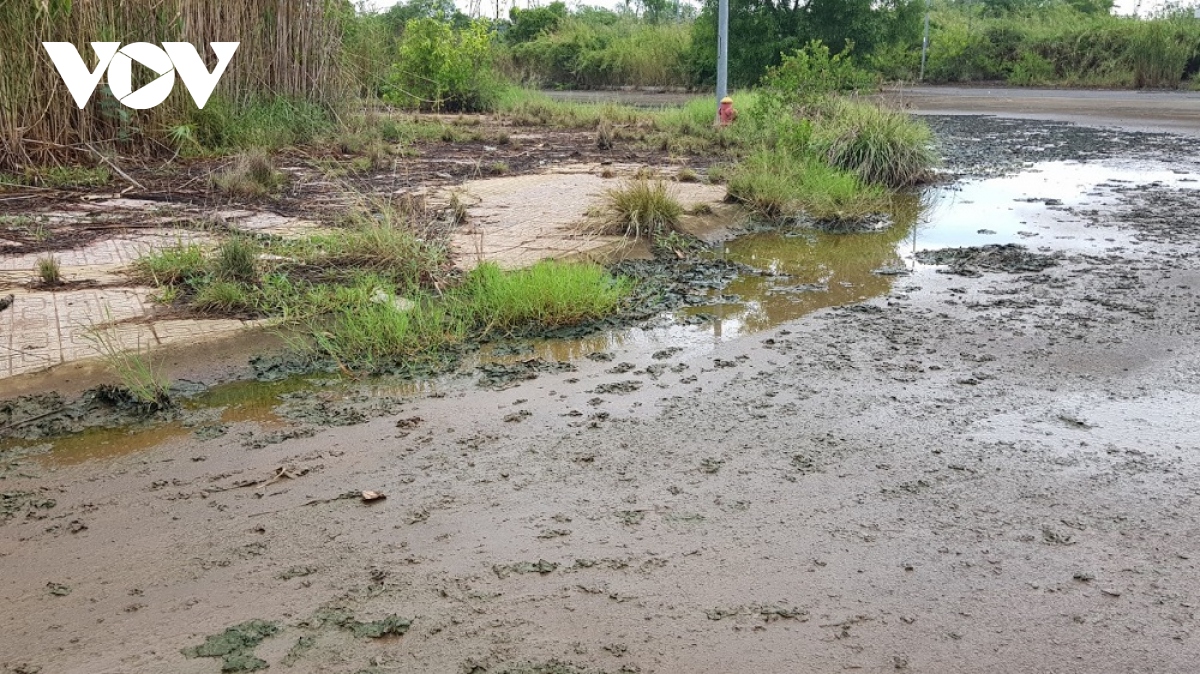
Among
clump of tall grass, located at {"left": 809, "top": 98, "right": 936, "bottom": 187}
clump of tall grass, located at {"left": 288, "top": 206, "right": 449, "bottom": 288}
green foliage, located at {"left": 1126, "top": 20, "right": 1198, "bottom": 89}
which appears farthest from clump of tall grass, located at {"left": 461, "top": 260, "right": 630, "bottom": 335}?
green foliage, located at {"left": 1126, "top": 20, "right": 1198, "bottom": 89}

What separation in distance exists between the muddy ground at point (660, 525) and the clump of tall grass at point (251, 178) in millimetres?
4298

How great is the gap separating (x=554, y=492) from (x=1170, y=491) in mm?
2071

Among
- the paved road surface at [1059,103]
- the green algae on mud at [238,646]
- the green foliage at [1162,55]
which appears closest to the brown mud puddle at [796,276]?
the green algae on mud at [238,646]

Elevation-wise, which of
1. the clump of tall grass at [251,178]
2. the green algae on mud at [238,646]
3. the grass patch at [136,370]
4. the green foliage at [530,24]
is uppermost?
the green foliage at [530,24]

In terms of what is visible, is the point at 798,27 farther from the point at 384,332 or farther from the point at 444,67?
the point at 384,332

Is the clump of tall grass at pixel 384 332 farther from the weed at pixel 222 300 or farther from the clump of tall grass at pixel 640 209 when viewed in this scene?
the clump of tall grass at pixel 640 209

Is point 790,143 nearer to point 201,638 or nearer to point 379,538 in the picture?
point 379,538

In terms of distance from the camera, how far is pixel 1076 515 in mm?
3107

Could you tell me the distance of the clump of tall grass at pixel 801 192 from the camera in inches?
325

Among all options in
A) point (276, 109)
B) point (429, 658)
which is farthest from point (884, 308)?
point (276, 109)

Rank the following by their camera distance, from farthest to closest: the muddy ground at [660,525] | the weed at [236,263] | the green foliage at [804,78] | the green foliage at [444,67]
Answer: the green foliage at [444,67]
the green foliage at [804,78]
the weed at [236,263]
the muddy ground at [660,525]
